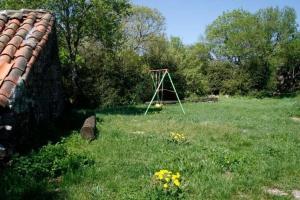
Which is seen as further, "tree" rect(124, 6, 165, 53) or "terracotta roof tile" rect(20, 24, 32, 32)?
"tree" rect(124, 6, 165, 53)

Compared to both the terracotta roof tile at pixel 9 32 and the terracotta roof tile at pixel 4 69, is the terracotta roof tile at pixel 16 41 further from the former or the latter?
the terracotta roof tile at pixel 4 69

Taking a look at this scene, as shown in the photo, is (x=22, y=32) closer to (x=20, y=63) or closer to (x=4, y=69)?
(x=20, y=63)

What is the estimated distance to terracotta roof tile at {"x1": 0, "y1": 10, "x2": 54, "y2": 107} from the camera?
341 inches

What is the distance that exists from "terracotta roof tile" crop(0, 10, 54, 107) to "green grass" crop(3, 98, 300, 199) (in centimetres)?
232

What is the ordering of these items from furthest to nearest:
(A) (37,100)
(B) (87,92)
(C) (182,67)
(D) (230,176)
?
1. (C) (182,67)
2. (B) (87,92)
3. (A) (37,100)
4. (D) (230,176)

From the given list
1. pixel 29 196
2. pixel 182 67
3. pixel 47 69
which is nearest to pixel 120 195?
pixel 29 196

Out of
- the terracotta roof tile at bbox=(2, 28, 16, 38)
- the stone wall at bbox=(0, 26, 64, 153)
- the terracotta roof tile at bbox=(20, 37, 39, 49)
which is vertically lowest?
the stone wall at bbox=(0, 26, 64, 153)

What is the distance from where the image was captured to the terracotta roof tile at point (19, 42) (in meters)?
8.66

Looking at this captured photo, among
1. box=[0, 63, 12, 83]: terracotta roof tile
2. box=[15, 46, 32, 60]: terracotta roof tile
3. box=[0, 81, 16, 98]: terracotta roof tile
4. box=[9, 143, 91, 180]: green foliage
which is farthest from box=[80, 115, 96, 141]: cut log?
box=[0, 81, 16, 98]: terracotta roof tile

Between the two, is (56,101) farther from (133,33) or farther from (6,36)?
(133,33)

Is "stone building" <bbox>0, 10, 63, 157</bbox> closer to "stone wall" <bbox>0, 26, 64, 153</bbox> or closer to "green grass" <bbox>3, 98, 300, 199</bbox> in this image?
"stone wall" <bbox>0, 26, 64, 153</bbox>

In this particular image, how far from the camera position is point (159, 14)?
50156mm

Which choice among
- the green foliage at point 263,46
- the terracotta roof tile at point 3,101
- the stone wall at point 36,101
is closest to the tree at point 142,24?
the green foliage at point 263,46

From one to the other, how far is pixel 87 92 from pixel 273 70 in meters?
25.4
